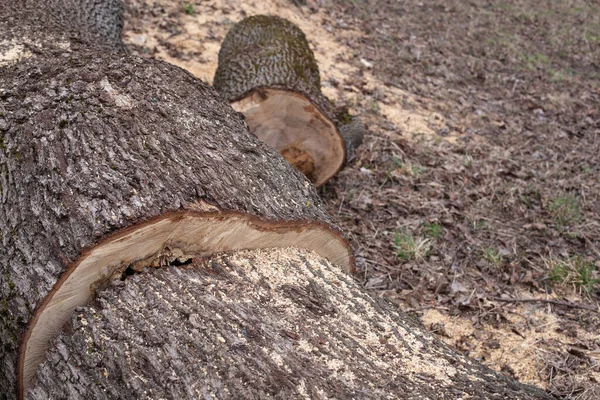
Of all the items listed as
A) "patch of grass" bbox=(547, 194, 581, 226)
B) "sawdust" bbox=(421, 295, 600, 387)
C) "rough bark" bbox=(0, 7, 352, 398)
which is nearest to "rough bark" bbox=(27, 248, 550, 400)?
"rough bark" bbox=(0, 7, 352, 398)

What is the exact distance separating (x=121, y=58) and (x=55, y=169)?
84 centimetres

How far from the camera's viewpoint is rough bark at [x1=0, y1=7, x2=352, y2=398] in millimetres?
1971

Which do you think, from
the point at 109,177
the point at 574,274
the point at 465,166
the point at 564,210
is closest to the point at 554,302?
the point at 574,274

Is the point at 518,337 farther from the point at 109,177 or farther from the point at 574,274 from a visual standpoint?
the point at 109,177

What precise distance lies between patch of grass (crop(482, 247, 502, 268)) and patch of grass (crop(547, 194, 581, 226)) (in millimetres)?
829

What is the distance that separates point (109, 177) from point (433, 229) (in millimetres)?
2896

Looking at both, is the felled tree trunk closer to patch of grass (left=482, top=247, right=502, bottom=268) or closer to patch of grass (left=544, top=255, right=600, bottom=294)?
patch of grass (left=482, top=247, right=502, bottom=268)

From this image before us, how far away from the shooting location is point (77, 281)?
6.48 ft

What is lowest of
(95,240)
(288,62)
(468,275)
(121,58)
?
(468,275)

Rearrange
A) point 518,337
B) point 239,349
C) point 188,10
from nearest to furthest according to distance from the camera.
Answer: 1. point 239,349
2. point 518,337
3. point 188,10

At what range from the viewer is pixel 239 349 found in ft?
6.31

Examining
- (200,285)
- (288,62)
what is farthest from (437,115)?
(200,285)

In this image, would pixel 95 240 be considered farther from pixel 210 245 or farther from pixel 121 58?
pixel 121 58

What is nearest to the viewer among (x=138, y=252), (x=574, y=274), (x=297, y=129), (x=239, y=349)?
(x=239, y=349)
